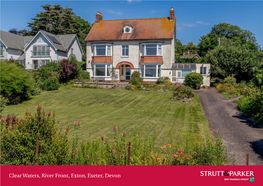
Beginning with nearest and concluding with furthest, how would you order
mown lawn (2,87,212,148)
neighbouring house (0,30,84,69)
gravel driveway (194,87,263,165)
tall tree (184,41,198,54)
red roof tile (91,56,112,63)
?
gravel driveway (194,87,263,165)
mown lawn (2,87,212,148)
red roof tile (91,56,112,63)
neighbouring house (0,30,84,69)
tall tree (184,41,198,54)

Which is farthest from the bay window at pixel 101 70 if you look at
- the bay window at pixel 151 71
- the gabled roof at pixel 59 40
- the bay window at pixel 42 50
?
the bay window at pixel 42 50

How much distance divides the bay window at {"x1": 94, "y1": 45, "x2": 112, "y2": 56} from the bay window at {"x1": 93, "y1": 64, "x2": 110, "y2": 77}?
5.60 ft

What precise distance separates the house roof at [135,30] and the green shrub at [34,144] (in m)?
27.1

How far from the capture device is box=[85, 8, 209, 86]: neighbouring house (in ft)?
102

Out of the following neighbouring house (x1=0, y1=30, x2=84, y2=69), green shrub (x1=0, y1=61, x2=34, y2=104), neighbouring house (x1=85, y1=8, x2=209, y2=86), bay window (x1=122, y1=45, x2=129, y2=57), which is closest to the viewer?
green shrub (x1=0, y1=61, x2=34, y2=104)

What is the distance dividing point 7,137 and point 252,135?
1085 cm

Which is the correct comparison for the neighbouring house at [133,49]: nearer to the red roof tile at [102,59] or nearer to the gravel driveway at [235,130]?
the red roof tile at [102,59]

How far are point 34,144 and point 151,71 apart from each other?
87.3ft

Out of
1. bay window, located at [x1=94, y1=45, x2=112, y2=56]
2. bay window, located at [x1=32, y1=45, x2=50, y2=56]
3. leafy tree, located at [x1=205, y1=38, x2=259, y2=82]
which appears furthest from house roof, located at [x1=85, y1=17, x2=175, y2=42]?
bay window, located at [x1=32, y1=45, x2=50, y2=56]

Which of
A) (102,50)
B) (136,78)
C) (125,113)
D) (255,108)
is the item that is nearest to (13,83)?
(125,113)

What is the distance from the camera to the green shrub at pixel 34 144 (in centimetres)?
578

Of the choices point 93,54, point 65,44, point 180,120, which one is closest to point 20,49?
point 65,44

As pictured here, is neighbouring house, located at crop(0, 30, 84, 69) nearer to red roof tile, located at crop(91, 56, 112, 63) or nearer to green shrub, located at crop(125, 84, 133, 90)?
red roof tile, located at crop(91, 56, 112, 63)

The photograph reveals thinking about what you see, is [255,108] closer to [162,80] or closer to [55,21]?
[162,80]
